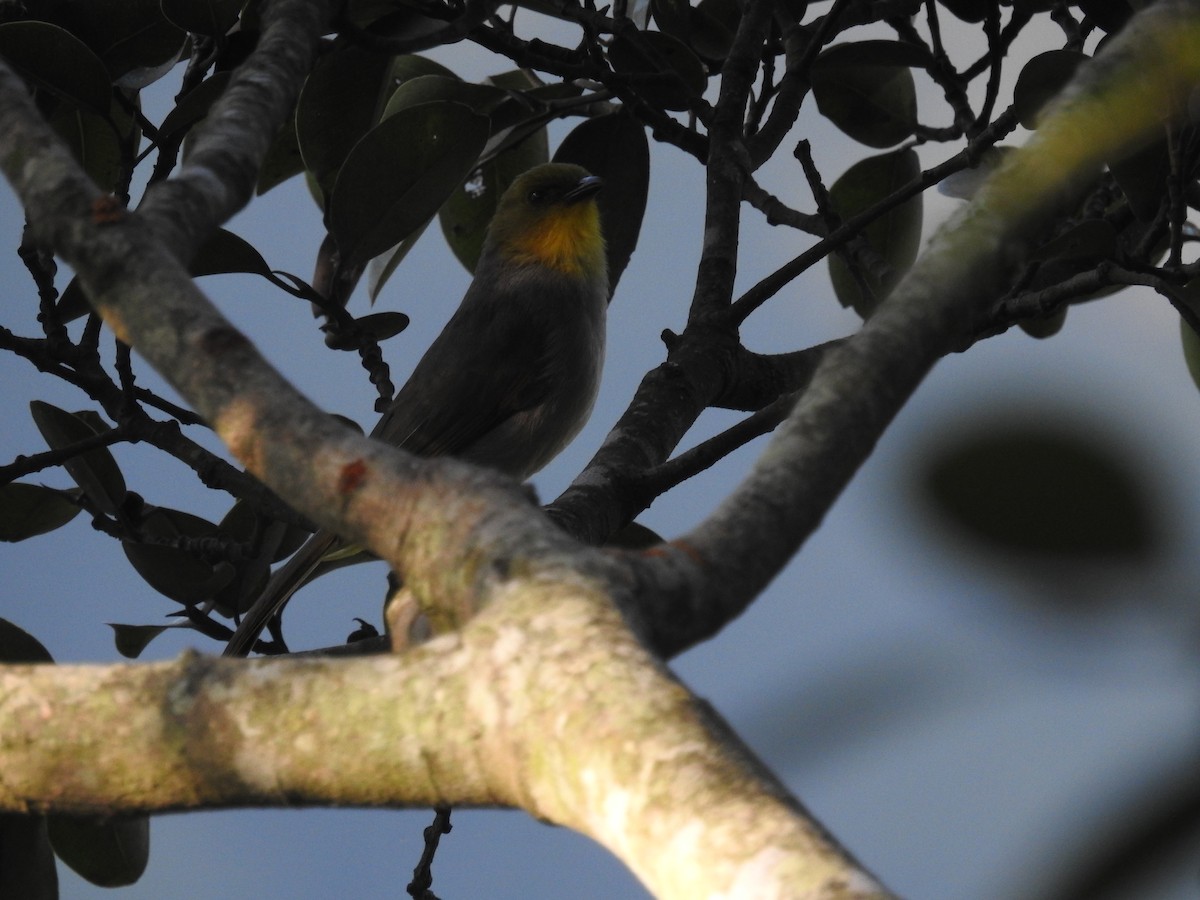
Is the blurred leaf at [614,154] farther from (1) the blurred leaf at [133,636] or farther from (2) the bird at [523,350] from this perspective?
(1) the blurred leaf at [133,636]

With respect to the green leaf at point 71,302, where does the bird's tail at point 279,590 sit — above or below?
below

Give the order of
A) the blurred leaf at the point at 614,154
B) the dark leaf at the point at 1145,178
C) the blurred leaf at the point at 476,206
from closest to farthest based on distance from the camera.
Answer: the dark leaf at the point at 1145,178 → the blurred leaf at the point at 614,154 → the blurred leaf at the point at 476,206

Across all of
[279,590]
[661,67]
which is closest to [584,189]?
[661,67]

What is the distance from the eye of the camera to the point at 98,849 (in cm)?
295

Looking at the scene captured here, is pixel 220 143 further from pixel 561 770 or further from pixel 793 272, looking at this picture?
pixel 793 272

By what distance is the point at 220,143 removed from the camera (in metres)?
1.76

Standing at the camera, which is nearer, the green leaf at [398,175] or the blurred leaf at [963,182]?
the green leaf at [398,175]

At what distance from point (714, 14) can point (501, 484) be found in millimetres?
3076

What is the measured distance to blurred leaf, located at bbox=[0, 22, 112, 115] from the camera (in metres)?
2.78

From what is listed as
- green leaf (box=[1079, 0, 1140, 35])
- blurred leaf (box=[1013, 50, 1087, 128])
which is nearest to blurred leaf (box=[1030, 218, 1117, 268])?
blurred leaf (box=[1013, 50, 1087, 128])

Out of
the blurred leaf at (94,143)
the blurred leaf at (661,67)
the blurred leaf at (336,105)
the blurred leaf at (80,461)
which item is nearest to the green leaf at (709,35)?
the blurred leaf at (661,67)

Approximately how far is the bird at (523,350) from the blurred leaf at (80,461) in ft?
3.55

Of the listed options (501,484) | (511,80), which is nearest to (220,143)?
(501,484)

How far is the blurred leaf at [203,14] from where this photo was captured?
114 inches
